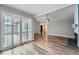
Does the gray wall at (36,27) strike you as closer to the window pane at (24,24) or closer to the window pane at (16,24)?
the window pane at (24,24)

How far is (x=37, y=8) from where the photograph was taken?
211 centimetres

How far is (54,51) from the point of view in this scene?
2047 mm

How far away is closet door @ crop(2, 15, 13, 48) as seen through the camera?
1935mm

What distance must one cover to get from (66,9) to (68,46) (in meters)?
0.89

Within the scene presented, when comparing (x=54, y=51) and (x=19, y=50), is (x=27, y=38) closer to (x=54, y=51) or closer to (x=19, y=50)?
(x=19, y=50)

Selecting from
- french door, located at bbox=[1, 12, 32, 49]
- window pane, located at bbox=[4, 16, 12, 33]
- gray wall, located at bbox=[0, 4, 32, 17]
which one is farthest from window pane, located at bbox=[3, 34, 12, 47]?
gray wall, located at bbox=[0, 4, 32, 17]

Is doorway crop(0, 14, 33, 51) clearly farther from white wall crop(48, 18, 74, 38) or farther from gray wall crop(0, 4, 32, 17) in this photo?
white wall crop(48, 18, 74, 38)

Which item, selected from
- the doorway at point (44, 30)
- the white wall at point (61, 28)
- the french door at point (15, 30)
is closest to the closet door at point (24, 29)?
the french door at point (15, 30)

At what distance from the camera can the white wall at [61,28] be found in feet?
6.52

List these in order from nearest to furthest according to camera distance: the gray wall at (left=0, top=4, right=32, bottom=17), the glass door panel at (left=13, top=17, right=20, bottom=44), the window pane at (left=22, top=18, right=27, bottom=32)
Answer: the gray wall at (left=0, top=4, right=32, bottom=17)
the glass door panel at (left=13, top=17, right=20, bottom=44)
the window pane at (left=22, top=18, right=27, bottom=32)

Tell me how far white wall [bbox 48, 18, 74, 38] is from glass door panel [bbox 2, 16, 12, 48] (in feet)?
3.27

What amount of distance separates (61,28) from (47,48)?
0.62m

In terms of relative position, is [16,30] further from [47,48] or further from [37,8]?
[47,48]

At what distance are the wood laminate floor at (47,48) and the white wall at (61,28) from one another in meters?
0.13
